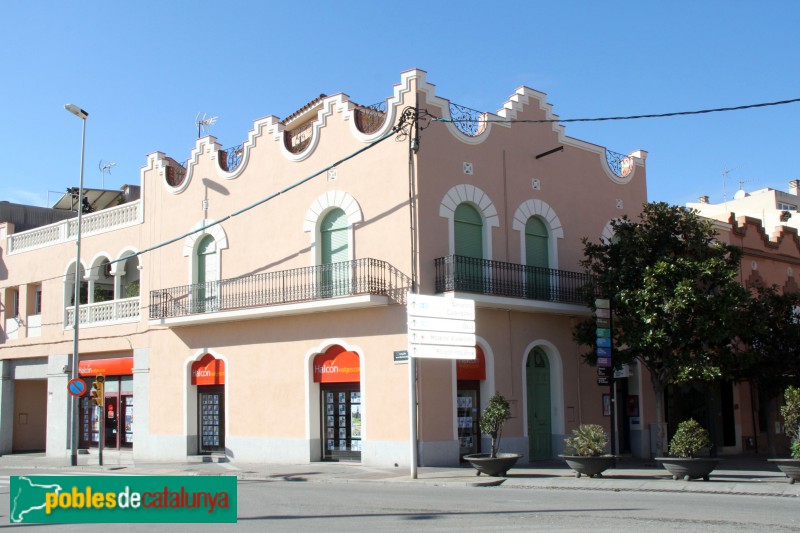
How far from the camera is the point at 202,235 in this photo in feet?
86.1

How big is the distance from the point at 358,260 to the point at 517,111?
640 cm

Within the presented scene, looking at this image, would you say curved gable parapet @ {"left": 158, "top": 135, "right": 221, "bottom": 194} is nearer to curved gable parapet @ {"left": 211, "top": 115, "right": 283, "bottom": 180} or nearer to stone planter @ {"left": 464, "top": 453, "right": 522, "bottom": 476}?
curved gable parapet @ {"left": 211, "top": 115, "right": 283, "bottom": 180}

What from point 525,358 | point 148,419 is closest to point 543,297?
point 525,358

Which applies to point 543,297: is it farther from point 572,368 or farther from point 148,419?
point 148,419

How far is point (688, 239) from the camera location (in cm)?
2169

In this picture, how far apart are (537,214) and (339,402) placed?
7512 mm

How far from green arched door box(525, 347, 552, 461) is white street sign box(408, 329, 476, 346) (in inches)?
178

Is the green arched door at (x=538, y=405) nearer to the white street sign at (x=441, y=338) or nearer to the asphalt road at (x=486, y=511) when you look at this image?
the white street sign at (x=441, y=338)

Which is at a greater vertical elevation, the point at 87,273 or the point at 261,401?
the point at 87,273

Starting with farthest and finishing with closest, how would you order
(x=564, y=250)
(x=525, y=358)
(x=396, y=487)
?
(x=564, y=250), (x=525, y=358), (x=396, y=487)

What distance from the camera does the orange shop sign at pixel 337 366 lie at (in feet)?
73.7

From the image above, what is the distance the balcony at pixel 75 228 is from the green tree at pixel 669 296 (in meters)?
15.2

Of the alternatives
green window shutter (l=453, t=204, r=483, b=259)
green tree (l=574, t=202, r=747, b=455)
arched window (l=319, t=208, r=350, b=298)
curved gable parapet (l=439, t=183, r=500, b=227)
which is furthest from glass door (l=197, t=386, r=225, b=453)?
green tree (l=574, t=202, r=747, b=455)

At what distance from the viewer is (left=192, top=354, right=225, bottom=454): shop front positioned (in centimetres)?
2566
